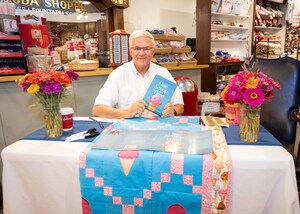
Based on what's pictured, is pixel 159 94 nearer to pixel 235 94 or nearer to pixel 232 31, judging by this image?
pixel 235 94

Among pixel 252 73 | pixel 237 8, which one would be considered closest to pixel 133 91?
pixel 252 73

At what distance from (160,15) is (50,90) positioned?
3.49 m

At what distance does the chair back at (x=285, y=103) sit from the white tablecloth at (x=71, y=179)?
74 centimetres

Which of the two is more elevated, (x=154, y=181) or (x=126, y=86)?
(x=126, y=86)

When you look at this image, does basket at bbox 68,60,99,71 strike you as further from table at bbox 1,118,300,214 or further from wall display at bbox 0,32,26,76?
table at bbox 1,118,300,214

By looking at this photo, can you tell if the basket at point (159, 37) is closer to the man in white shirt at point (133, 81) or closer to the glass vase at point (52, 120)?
the man in white shirt at point (133, 81)

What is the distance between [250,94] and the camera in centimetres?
104

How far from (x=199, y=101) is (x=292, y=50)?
4.45m

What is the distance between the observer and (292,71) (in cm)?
166

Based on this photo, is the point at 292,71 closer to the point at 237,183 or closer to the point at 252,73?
the point at 252,73

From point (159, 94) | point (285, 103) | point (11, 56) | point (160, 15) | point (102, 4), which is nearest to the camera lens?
point (159, 94)

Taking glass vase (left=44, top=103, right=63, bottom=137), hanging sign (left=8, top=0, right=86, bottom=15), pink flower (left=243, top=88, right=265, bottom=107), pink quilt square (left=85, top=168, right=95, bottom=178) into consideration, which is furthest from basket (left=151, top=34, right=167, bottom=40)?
pink quilt square (left=85, top=168, right=95, bottom=178)

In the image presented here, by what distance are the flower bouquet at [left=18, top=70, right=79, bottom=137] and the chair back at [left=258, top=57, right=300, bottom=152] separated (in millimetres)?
1436

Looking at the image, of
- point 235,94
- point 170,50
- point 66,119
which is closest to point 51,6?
point 170,50
